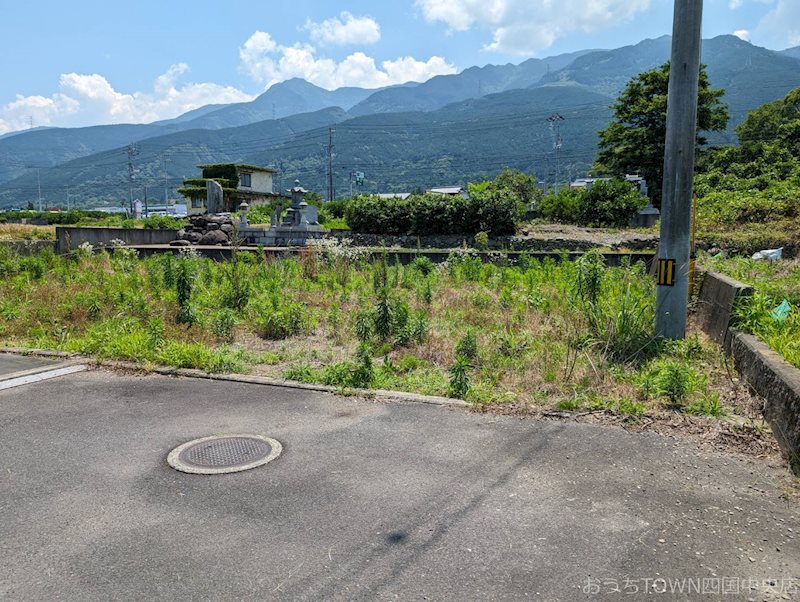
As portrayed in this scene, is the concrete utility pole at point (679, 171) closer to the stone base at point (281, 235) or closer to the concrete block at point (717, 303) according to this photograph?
the concrete block at point (717, 303)

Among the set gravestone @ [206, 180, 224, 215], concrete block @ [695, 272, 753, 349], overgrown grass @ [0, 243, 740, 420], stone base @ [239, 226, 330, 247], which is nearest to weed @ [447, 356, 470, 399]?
overgrown grass @ [0, 243, 740, 420]

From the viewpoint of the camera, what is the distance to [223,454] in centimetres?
408

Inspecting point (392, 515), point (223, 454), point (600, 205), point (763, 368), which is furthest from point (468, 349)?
point (600, 205)

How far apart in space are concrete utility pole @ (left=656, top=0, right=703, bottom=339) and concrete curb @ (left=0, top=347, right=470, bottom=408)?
2.73 meters

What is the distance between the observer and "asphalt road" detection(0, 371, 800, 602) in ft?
8.50

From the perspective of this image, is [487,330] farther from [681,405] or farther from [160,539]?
[160,539]

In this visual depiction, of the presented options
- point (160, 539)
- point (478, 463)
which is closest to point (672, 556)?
point (478, 463)

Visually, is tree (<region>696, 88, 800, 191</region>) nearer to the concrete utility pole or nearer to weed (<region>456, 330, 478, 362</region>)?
the concrete utility pole

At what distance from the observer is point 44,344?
748cm

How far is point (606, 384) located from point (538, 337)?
1.59 metres

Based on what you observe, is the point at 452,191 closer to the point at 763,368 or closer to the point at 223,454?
the point at 763,368

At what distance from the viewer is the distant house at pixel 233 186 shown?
54.0 m

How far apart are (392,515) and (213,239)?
65.1 feet

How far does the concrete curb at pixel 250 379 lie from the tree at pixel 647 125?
2773 centimetres
